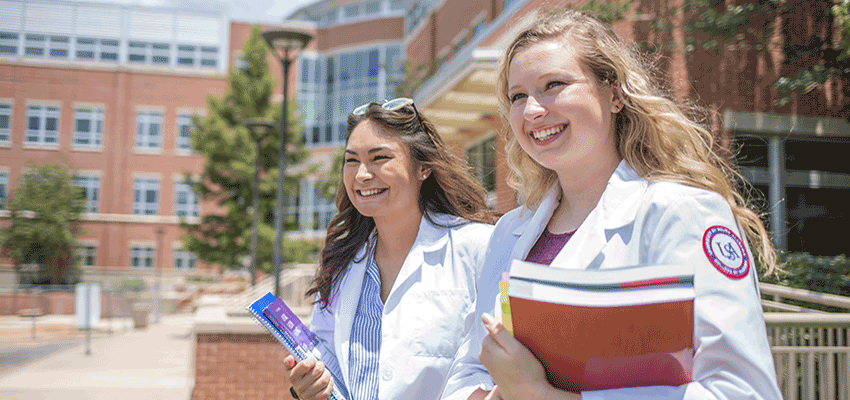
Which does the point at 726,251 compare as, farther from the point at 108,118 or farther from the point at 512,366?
the point at 108,118

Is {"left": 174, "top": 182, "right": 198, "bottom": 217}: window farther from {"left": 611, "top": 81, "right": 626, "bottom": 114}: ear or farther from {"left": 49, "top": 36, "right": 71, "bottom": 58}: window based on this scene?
{"left": 611, "top": 81, "right": 626, "bottom": 114}: ear

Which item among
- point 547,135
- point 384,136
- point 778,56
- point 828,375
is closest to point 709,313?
point 547,135

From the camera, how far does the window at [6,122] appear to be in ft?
117

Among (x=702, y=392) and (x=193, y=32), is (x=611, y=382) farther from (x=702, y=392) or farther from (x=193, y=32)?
(x=193, y=32)

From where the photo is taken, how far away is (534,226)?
1809 millimetres

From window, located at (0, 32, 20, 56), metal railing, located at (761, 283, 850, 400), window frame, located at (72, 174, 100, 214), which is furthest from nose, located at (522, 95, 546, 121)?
window, located at (0, 32, 20, 56)

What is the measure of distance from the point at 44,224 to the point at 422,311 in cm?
3533

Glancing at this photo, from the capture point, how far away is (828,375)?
413 centimetres

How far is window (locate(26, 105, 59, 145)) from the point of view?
35.8m

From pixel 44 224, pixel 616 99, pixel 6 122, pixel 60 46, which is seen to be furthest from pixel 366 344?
pixel 60 46

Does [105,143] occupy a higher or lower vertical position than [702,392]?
higher

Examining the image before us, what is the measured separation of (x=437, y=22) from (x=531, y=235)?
18246 mm

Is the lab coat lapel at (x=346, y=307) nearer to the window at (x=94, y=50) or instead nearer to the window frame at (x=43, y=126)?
the window frame at (x=43, y=126)

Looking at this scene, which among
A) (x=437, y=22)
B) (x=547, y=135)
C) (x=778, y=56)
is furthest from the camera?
(x=437, y=22)
